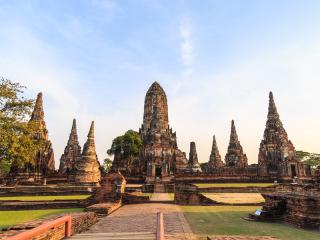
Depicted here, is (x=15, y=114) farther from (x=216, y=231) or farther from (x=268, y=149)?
(x=268, y=149)

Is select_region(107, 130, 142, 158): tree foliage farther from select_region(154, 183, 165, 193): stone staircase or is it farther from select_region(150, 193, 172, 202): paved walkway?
select_region(150, 193, 172, 202): paved walkway

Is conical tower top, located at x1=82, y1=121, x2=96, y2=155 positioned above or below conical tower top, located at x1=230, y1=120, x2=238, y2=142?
below

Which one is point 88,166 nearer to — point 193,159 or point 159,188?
point 159,188

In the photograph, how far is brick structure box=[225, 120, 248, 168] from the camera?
138 feet

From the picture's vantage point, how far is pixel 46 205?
42.0 ft

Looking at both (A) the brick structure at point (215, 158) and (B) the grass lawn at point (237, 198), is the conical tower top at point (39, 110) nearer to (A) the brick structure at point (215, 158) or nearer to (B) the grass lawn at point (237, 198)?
(A) the brick structure at point (215, 158)

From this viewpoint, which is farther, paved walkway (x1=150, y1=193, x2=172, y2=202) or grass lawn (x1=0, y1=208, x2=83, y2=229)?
paved walkway (x1=150, y1=193, x2=172, y2=202)

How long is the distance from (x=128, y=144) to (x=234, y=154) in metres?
16.9

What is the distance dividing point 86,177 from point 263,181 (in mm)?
17979

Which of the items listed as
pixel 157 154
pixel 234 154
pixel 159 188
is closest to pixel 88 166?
pixel 157 154

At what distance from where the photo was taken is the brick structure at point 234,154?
4194cm

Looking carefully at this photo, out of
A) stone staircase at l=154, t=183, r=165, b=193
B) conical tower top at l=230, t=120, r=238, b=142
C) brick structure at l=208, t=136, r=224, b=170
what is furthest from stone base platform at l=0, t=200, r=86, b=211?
brick structure at l=208, t=136, r=224, b=170

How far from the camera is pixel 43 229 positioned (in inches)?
156

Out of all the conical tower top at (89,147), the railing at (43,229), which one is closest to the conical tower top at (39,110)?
the conical tower top at (89,147)
